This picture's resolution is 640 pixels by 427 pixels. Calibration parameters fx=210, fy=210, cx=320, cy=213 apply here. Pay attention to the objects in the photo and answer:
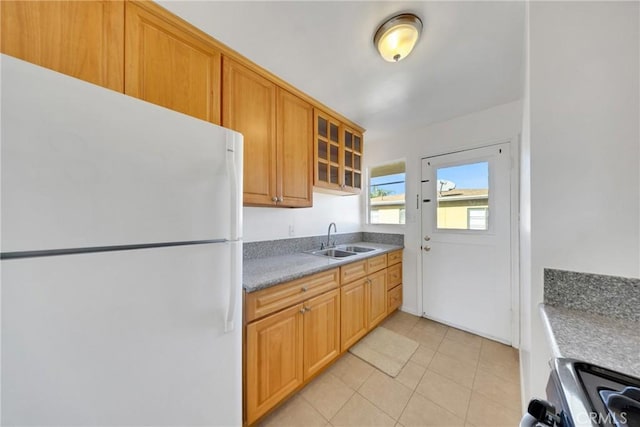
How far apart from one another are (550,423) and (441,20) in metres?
1.64

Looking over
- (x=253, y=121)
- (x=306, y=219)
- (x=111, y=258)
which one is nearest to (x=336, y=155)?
(x=306, y=219)

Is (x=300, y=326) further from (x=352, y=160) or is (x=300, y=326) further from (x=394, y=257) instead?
(x=352, y=160)

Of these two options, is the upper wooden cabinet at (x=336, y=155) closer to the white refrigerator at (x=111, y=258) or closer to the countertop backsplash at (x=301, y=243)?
the countertop backsplash at (x=301, y=243)

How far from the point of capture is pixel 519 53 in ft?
4.46

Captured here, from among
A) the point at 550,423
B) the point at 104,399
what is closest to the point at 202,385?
the point at 104,399

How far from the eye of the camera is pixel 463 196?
224 cm

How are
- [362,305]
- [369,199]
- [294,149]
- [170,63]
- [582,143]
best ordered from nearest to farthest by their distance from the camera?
[582,143]
[170,63]
[294,149]
[362,305]
[369,199]

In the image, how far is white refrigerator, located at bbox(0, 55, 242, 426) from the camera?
54 centimetres

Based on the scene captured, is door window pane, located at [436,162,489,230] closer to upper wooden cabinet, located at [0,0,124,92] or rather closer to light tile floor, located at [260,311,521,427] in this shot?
light tile floor, located at [260,311,521,427]

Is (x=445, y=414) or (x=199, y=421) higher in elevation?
(x=199, y=421)

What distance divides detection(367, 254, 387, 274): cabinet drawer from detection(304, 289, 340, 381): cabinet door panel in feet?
1.70

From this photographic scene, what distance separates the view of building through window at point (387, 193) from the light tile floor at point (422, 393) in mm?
1503

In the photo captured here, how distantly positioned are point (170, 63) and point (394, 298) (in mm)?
2875

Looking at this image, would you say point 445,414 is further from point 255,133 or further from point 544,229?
point 255,133
